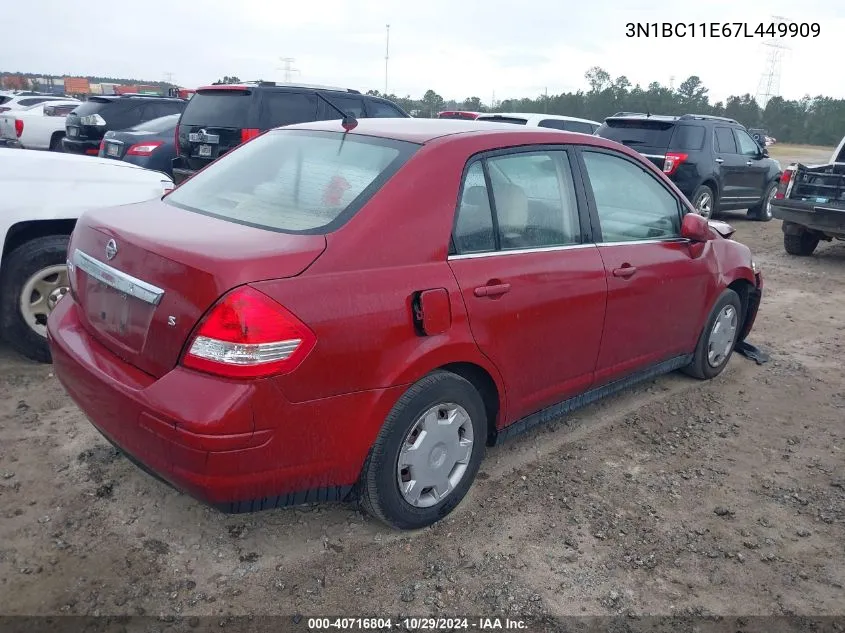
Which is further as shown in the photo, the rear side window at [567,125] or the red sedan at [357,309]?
the rear side window at [567,125]

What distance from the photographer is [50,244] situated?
171 inches

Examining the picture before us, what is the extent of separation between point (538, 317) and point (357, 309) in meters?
1.04

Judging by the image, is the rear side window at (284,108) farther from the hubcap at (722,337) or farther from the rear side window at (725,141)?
the rear side window at (725,141)

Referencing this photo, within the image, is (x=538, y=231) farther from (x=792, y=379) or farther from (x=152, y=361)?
(x=792, y=379)

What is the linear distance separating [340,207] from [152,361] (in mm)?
899

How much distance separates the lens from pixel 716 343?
15.6 ft

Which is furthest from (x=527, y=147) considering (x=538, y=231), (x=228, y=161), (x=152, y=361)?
(x=152, y=361)

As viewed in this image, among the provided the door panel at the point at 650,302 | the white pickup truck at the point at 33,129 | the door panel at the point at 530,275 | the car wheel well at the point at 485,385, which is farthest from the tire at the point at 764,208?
the white pickup truck at the point at 33,129

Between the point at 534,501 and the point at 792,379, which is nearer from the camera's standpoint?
the point at 534,501

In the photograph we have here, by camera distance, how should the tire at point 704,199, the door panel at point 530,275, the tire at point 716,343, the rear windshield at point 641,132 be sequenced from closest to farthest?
1. the door panel at point 530,275
2. the tire at point 716,343
3. the rear windshield at point 641,132
4. the tire at point 704,199

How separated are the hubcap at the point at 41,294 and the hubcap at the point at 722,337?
13.9 ft

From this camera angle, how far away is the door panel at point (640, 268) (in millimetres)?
3640

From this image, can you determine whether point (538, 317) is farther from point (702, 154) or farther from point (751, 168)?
point (751, 168)

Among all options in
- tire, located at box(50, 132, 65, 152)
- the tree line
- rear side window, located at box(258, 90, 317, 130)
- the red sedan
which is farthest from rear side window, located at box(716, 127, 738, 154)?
the tree line
